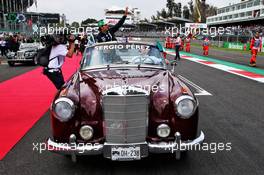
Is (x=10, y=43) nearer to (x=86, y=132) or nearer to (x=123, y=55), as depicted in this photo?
(x=123, y=55)

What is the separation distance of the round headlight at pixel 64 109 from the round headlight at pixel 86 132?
0.20 metres

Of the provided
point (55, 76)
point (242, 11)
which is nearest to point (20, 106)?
point (55, 76)

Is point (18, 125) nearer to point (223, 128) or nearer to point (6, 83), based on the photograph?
point (223, 128)

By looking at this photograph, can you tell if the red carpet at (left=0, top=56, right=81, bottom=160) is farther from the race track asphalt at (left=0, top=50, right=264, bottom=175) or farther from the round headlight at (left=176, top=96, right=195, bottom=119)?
the round headlight at (left=176, top=96, right=195, bottom=119)

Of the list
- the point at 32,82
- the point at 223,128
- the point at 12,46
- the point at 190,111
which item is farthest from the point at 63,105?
the point at 12,46

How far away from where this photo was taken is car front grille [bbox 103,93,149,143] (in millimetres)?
3145

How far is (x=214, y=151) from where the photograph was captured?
4039 millimetres

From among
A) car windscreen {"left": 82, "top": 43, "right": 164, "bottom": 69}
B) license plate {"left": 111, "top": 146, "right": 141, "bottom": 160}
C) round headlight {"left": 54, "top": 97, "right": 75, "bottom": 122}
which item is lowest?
license plate {"left": 111, "top": 146, "right": 141, "bottom": 160}

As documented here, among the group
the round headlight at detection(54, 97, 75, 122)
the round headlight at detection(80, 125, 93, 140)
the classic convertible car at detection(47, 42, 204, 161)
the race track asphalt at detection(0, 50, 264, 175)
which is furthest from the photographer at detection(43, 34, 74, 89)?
the round headlight at detection(80, 125, 93, 140)

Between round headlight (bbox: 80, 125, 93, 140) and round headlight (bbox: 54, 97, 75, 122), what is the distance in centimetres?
20

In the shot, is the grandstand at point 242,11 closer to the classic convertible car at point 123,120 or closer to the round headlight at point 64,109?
the classic convertible car at point 123,120

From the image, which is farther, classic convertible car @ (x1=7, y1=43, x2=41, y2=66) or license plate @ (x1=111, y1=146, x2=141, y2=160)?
classic convertible car @ (x1=7, y1=43, x2=41, y2=66)

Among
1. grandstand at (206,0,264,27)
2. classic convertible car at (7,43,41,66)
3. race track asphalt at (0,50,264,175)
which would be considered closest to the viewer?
race track asphalt at (0,50,264,175)

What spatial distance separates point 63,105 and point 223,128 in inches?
117
